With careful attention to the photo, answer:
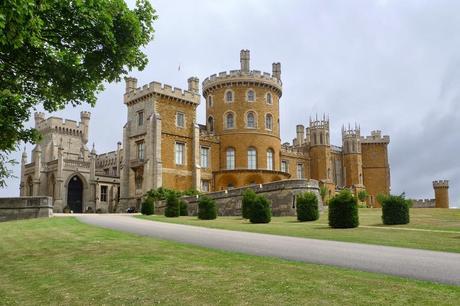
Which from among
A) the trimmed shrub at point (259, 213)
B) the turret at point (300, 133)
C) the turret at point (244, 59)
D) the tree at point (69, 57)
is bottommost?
the trimmed shrub at point (259, 213)

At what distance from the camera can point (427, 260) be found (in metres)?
11.1

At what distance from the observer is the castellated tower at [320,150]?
63591 mm

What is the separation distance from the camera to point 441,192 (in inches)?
2442

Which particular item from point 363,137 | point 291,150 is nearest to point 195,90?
point 291,150

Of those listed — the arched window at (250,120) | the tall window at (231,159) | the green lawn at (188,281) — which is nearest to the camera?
the green lawn at (188,281)

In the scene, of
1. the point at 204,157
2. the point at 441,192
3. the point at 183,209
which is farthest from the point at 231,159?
the point at 441,192

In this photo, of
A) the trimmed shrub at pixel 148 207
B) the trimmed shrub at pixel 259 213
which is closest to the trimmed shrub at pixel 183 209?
the trimmed shrub at pixel 148 207

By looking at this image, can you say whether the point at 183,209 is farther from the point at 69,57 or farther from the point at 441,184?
the point at 441,184

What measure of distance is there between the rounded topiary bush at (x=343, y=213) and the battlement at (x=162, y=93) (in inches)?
1095

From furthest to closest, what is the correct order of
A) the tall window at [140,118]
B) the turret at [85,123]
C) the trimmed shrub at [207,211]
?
the turret at [85,123], the tall window at [140,118], the trimmed shrub at [207,211]

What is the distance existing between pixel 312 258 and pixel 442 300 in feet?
15.4

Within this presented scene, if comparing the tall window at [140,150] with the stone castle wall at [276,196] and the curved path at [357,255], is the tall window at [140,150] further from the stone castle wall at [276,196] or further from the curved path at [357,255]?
the curved path at [357,255]

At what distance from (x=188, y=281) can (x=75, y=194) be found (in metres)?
47.9

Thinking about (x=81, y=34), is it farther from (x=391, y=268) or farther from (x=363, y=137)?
(x=363, y=137)
